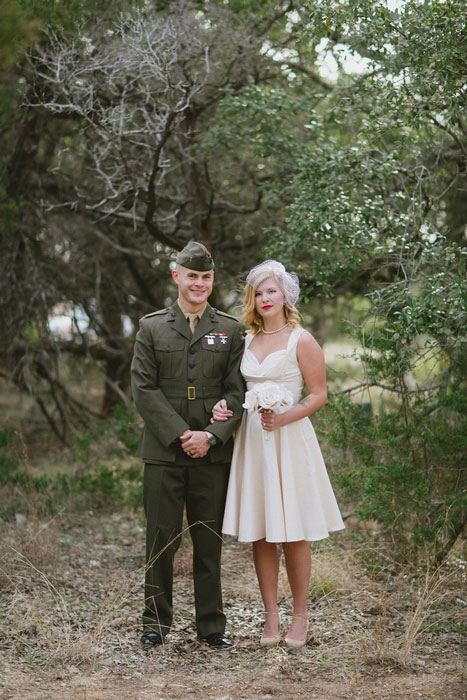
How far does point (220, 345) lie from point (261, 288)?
0.42m

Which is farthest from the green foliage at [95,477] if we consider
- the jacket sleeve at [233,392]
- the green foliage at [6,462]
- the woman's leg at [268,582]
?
the woman's leg at [268,582]

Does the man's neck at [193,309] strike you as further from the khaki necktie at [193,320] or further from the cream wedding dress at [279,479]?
the cream wedding dress at [279,479]

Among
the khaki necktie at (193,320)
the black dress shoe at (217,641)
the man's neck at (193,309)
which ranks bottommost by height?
the black dress shoe at (217,641)

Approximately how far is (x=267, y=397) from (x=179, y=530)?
1069 millimetres

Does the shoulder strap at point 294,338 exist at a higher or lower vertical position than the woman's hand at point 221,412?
higher

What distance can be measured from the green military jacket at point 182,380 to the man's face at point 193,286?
9 centimetres

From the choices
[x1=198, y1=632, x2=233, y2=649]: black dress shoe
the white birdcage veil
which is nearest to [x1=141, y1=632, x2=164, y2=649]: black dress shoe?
[x1=198, y1=632, x2=233, y2=649]: black dress shoe

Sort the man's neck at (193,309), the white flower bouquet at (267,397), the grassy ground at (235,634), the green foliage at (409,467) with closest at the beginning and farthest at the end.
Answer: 1. the grassy ground at (235,634)
2. the white flower bouquet at (267,397)
3. the man's neck at (193,309)
4. the green foliage at (409,467)

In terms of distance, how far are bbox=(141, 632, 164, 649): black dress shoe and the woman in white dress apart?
0.61 metres

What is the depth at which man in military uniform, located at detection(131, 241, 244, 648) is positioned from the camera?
4.19m

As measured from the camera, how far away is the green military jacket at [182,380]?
4145 mm

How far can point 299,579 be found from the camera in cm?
418

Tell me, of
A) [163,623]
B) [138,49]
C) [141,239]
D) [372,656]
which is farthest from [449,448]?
[141,239]

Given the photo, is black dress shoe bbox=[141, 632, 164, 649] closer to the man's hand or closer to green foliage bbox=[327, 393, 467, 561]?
the man's hand
